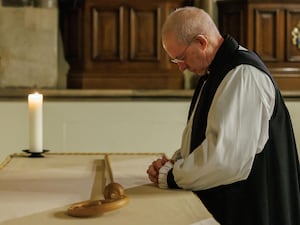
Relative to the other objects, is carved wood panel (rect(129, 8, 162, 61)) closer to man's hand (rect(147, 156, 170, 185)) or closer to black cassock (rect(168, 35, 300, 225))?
black cassock (rect(168, 35, 300, 225))

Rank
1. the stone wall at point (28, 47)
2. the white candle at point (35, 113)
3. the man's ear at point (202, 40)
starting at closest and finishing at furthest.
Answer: the man's ear at point (202, 40)
the white candle at point (35, 113)
the stone wall at point (28, 47)

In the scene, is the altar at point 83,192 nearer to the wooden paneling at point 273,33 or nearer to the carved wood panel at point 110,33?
the carved wood panel at point 110,33

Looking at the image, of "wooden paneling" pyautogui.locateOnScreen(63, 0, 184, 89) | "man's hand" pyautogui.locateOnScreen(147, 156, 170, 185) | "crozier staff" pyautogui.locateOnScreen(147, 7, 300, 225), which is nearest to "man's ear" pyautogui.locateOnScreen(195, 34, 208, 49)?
"crozier staff" pyautogui.locateOnScreen(147, 7, 300, 225)

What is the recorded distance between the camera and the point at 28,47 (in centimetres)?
551

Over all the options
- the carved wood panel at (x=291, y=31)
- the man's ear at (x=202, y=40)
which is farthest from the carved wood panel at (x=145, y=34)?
the man's ear at (x=202, y=40)

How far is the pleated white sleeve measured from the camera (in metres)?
2.24

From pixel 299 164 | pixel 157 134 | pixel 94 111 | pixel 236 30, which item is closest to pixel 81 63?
pixel 94 111

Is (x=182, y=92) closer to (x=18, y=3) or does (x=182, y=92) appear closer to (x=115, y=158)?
(x=18, y=3)

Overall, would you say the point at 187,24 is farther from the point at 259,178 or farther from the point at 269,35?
the point at 269,35

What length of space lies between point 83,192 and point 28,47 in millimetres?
3514

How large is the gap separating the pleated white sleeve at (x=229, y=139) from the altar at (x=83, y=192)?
0.09m

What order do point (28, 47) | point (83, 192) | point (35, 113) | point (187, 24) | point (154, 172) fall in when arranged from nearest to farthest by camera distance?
point (83, 192) < point (154, 172) < point (187, 24) < point (35, 113) < point (28, 47)

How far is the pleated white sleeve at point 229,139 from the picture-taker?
224 cm

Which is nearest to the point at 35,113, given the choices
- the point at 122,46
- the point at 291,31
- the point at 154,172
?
the point at 154,172
